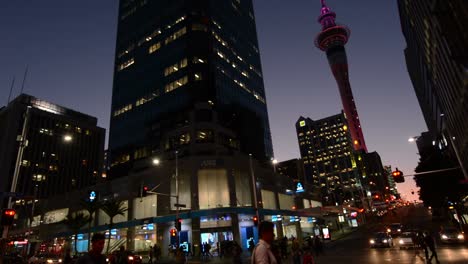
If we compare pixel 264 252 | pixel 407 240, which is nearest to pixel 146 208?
pixel 407 240

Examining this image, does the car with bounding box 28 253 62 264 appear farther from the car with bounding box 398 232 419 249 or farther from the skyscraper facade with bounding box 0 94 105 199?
the skyscraper facade with bounding box 0 94 105 199

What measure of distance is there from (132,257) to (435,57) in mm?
45052

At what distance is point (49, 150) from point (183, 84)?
76.5m

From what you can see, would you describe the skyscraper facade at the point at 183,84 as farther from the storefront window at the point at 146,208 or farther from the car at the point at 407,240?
the car at the point at 407,240

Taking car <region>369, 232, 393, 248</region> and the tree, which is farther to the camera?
the tree

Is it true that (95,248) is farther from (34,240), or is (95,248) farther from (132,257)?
(34,240)

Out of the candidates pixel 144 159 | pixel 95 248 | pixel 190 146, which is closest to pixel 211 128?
pixel 190 146

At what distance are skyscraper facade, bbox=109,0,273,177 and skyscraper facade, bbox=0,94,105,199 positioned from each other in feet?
116

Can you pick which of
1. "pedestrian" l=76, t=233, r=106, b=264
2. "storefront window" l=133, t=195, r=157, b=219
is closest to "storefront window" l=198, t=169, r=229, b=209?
"storefront window" l=133, t=195, r=157, b=219

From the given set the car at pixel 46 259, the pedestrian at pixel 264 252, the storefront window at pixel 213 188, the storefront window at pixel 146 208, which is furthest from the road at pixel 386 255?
the storefront window at pixel 146 208

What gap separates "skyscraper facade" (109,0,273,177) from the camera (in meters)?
67.0

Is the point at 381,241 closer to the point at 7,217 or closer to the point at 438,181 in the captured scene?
the point at 438,181

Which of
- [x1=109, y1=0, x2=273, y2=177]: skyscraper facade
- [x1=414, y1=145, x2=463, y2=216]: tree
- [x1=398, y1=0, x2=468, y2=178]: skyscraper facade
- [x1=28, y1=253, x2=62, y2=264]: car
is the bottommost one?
[x1=28, y1=253, x2=62, y2=264]: car

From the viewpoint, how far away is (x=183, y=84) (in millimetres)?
71500
